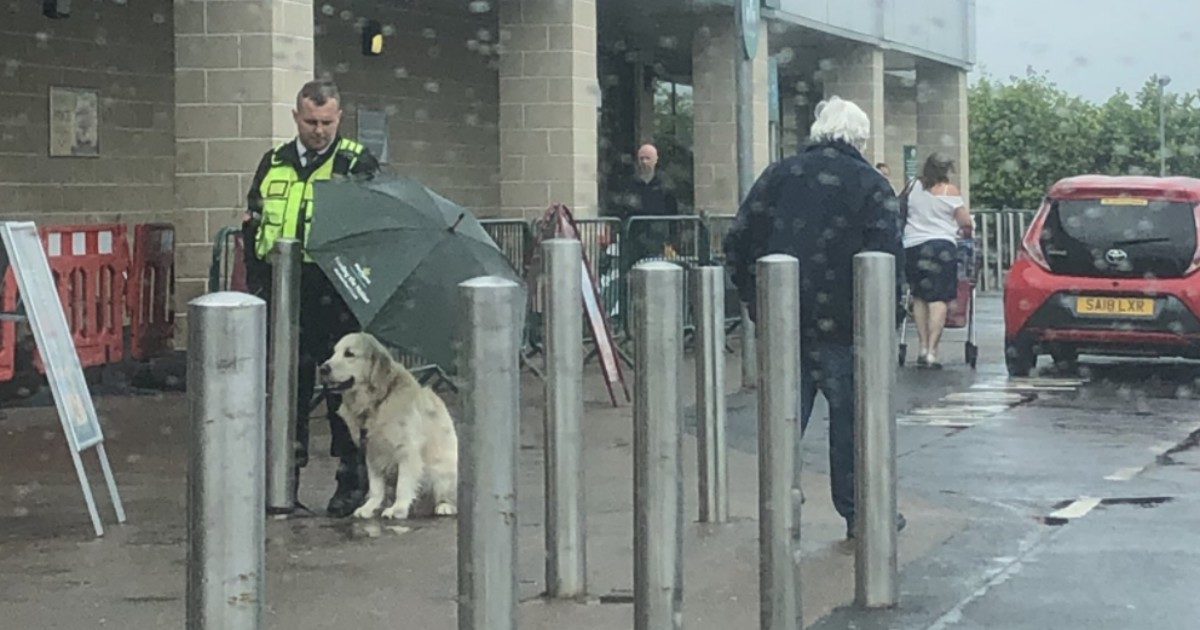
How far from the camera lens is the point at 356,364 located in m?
8.80

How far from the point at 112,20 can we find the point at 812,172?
9494mm

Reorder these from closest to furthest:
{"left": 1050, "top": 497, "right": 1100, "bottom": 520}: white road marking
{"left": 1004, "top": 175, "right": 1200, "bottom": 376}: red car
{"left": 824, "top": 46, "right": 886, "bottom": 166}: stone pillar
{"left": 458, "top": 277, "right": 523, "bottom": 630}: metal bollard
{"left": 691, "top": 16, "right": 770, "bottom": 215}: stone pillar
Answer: {"left": 458, "top": 277, "right": 523, "bottom": 630}: metal bollard
{"left": 1050, "top": 497, "right": 1100, "bottom": 520}: white road marking
{"left": 1004, "top": 175, "right": 1200, "bottom": 376}: red car
{"left": 691, "top": 16, "right": 770, "bottom": 215}: stone pillar
{"left": 824, "top": 46, "right": 886, "bottom": 166}: stone pillar

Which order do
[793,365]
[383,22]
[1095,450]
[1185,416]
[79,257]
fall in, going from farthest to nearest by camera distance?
1. [383,22]
2. [1185,416]
3. [79,257]
4. [1095,450]
5. [793,365]

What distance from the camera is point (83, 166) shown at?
54.3 feet

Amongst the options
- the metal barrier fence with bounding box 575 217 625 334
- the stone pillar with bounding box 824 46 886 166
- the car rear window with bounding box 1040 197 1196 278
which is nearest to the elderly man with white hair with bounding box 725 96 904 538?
the car rear window with bounding box 1040 197 1196 278

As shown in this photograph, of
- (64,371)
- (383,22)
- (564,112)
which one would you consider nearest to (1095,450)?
(64,371)

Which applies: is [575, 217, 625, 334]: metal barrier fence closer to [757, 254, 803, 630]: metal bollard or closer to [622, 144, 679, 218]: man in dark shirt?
[622, 144, 679, 218]: man in dark shirt

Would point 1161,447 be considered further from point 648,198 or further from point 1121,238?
point 648,198

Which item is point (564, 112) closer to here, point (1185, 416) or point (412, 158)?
point (412, 158)

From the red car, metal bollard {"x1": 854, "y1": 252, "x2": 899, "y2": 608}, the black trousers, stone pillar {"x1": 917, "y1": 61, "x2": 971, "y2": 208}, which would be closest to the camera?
metal bollard {"x1": 854, "y1": 252, "x2": 899, "y2": 608}

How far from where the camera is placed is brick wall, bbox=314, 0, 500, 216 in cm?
2092

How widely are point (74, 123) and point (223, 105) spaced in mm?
3076

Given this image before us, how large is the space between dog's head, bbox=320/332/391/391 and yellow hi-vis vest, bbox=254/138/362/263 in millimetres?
424

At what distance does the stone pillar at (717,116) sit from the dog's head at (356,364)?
49.9 feet
